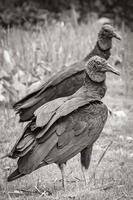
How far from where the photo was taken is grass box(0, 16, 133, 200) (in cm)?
393

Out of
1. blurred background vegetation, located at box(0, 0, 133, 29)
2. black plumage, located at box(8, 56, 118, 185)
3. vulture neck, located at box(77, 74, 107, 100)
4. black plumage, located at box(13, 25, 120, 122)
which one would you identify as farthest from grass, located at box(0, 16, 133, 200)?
blurred background vegetation, located at box(0, 0, 133, 29)

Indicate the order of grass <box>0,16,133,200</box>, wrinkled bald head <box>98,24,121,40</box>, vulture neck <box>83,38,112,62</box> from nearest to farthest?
grass <box>0,16,133,200</box>
vulture neck <box>83,38,112,62</box>
wrinkled bald head <box>98,24,121,40</box>

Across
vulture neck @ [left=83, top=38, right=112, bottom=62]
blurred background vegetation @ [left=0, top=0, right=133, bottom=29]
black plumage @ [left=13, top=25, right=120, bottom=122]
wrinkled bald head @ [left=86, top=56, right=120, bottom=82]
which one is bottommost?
blurred background vegetation @ [left=0, top=0, right=133, bottom=29]

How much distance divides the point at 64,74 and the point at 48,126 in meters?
1.51

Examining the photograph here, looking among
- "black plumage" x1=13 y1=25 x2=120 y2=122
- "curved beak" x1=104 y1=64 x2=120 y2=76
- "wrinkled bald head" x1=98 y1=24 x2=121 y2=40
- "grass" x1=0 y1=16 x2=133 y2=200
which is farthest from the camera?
"wrinkled bald head" x1=98 y1=24 x2=121 y2=40

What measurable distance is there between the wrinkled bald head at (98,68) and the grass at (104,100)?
2.47ft

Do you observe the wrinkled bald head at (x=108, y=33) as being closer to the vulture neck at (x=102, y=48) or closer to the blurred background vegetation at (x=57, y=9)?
the vulture neck at (x=102, y=48)

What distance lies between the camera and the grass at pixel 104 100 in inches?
155

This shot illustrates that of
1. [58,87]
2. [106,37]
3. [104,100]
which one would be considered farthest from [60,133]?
[104,100]

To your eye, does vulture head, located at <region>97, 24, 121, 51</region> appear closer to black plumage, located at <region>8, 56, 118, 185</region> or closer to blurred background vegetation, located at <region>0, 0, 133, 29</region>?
black plumage, located at <region>8, 56, 118, 185</region>

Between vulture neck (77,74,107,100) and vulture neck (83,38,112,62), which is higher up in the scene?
vulture neck (77,74,107,100)

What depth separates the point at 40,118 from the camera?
→ 3889 mm

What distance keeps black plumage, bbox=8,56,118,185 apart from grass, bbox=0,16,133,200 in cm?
24

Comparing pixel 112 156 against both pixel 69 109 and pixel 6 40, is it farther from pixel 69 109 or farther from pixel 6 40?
pixel 6 40
